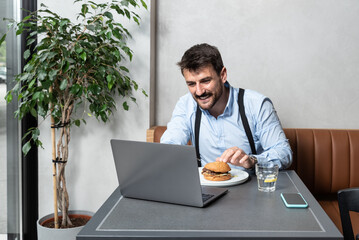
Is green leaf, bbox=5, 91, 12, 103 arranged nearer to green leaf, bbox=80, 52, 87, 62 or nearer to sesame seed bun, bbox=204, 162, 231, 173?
green leaf, bbox=80, 52, 87, 62

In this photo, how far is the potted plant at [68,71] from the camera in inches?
96.4

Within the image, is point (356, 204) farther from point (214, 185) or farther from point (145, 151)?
point (145, 151)

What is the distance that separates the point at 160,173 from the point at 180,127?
96 centimetres

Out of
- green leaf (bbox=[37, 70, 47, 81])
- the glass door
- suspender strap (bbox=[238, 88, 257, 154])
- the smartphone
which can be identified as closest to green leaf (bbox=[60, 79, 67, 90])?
green leaf (bbox=[37, 70, 47, 81])

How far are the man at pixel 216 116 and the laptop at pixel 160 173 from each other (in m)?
0.69

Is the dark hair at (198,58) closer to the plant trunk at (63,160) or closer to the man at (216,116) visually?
the man at (216,116)

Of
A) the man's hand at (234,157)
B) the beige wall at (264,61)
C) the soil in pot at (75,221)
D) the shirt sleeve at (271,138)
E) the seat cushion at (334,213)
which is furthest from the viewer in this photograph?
the beige wall at (264,61)

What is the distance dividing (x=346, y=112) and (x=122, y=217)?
7.34 ft

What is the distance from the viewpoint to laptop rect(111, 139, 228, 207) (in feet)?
4.46

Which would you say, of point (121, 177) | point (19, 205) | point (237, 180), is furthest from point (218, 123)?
point (19, 205)

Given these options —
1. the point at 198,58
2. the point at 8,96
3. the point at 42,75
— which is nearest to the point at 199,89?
the point at 198,58

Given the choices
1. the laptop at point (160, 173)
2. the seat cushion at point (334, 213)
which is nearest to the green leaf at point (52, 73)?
the laptop at point (160, 173)

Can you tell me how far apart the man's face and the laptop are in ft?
2.51

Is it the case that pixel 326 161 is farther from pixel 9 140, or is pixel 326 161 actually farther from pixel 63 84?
pixel 9 140
